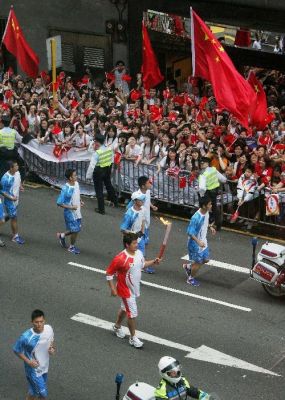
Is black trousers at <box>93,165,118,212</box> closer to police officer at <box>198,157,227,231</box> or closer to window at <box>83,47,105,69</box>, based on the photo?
police officer at <box>198,157,227,231</box>

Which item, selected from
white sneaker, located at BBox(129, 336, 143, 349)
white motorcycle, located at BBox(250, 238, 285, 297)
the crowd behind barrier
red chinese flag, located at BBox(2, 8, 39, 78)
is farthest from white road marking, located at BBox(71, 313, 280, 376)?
red chinese flag, located at BBox(2, 8, 39, 78)

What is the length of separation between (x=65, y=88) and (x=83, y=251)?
8.87 meters

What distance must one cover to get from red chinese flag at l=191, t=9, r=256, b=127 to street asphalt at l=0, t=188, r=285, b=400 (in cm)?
244

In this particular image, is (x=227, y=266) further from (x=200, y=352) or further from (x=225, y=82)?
(x=225, y=82)

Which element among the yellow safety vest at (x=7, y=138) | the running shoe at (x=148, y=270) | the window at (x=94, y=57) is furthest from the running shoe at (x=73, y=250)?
the window at (x=94, y=57)

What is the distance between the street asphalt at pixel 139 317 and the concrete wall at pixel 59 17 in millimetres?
11293

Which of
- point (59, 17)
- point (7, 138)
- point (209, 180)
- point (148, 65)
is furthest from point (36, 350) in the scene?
point (59, 17)

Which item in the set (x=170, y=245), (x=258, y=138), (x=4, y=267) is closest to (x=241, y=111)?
(x=258, y=138)

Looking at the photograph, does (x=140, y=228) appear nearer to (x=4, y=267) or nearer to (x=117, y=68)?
(x=4, y=267)

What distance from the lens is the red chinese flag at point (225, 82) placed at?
16375mm

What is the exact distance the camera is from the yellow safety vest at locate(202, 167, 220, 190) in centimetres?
1617

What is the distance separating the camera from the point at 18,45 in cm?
2183

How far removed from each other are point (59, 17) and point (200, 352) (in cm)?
1810

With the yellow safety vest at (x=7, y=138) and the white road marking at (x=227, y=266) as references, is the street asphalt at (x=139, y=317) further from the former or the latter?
the yellow safety vest at (x=7, y=138)
